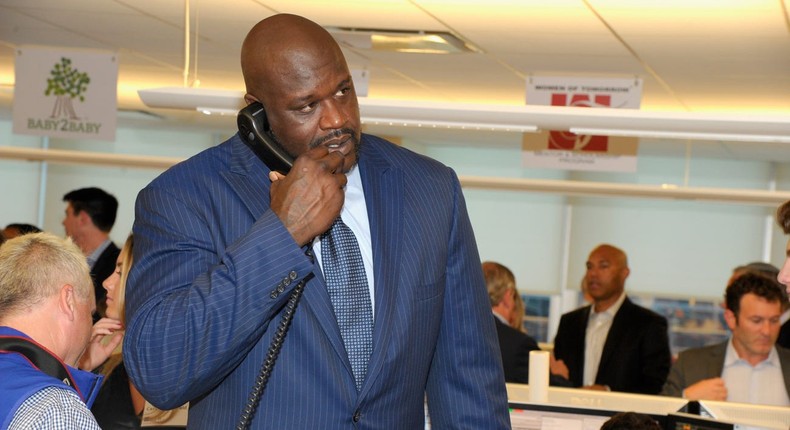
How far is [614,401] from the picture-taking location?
3.29 meters

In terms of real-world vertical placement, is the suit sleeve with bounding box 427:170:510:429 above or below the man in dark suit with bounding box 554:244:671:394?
above

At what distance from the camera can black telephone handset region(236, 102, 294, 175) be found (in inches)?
58.0

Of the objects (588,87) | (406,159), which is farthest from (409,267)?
(588,87)

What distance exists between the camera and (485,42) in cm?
589

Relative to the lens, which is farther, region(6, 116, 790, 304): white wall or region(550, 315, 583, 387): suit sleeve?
region(6, 116, 790, 304): white wall

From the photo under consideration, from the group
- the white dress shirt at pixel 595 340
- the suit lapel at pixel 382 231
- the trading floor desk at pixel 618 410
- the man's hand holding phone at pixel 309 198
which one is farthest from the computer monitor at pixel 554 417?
the white dress shirt at pixel 595 340

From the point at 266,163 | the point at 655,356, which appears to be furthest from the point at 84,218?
the point at 266,163

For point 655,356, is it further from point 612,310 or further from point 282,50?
point 282,50

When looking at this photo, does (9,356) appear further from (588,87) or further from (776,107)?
(776,107)

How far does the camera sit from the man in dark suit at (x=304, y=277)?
4.34 ft

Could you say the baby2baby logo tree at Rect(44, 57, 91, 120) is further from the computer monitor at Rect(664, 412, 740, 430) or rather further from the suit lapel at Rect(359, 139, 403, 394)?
the suit lapel at Rect(359, 139, 403, 394)

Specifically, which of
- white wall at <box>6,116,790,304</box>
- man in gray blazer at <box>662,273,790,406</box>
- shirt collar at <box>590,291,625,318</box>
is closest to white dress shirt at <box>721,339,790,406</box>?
man in gray blazer at <box>662,273,790,406</box>

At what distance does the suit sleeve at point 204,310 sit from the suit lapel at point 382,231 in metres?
0.15

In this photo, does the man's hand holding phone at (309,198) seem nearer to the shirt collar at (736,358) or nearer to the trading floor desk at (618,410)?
the trading floor desk at (618,410)
